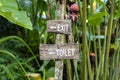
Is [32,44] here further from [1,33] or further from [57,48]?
[57,48]

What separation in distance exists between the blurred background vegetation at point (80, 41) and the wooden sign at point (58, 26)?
0.12m

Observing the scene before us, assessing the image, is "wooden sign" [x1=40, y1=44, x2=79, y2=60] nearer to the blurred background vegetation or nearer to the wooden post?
the wooden post

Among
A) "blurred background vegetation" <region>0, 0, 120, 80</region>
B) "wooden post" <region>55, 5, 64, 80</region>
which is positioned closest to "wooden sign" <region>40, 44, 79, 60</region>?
"wooden post" <region>55, 5, 64, 80</region>

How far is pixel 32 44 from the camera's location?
200 centimetres

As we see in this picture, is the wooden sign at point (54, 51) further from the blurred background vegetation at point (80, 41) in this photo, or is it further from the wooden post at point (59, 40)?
the blurred background vegetation at point (80, 41)

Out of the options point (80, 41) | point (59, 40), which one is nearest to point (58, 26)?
point (59, 40)

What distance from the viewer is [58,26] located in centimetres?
125

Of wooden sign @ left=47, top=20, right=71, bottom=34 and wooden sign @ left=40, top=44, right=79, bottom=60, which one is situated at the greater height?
wooden sign @ left=47, top=20, right=71, bottom=34

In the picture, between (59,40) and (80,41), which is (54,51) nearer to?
(59,40)

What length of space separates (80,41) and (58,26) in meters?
0.42

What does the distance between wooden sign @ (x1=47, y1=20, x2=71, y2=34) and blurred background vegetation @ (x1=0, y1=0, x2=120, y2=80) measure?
4.6 inches

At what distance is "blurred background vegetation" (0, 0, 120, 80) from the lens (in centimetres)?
138

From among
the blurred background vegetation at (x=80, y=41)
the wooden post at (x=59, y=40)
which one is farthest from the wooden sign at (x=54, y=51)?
the blurred background vegetation at (x=80, y=41)

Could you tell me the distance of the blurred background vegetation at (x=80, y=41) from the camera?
1.38 metres
